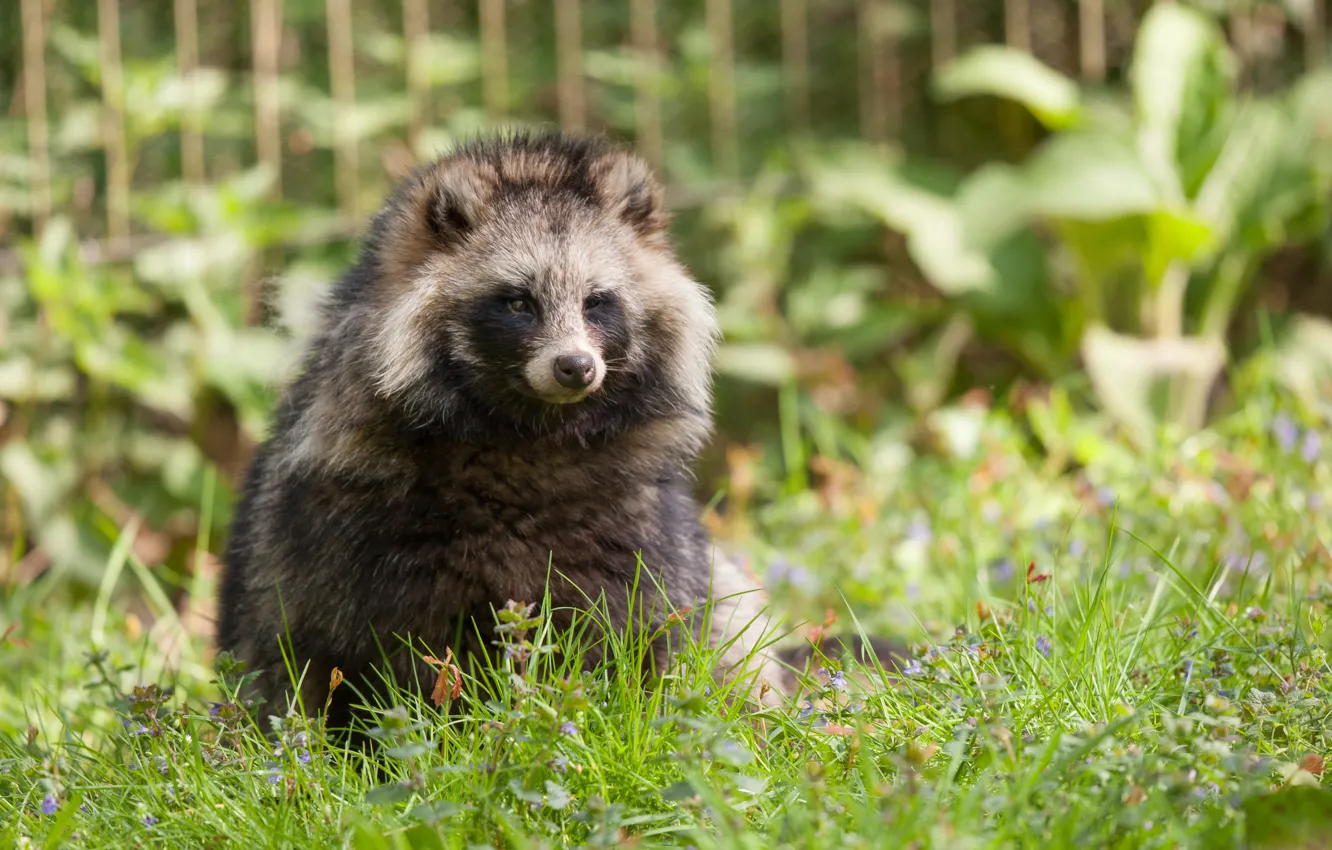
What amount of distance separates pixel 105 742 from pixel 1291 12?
568 centimetres

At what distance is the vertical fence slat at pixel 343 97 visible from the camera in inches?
221

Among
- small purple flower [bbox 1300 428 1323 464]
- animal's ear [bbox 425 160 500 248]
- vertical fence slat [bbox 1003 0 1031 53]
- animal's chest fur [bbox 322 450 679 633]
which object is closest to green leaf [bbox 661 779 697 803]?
animal's chest fur [bbox 322 450 679 633]

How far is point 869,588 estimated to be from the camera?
4109mm

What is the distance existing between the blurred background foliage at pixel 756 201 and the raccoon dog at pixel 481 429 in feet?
5.79

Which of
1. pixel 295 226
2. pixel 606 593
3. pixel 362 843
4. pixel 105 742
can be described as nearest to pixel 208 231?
Answer: pixel 295 226

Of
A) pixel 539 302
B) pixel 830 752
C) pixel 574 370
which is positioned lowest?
pixel 830 752

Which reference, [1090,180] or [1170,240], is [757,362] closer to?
[1090,180]

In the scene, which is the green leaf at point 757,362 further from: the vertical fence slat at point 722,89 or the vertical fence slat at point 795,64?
the vertical fence slat at point 795,64

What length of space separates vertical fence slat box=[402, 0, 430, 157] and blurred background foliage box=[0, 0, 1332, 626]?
2cm

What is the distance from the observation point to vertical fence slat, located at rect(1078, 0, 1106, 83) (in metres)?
6.29

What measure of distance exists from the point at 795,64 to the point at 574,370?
13.2ft

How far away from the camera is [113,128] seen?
539 centimetres

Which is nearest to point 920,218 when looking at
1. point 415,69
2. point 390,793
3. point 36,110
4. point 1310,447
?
point 1310,447

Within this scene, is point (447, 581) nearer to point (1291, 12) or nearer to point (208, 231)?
point (208, 231)
